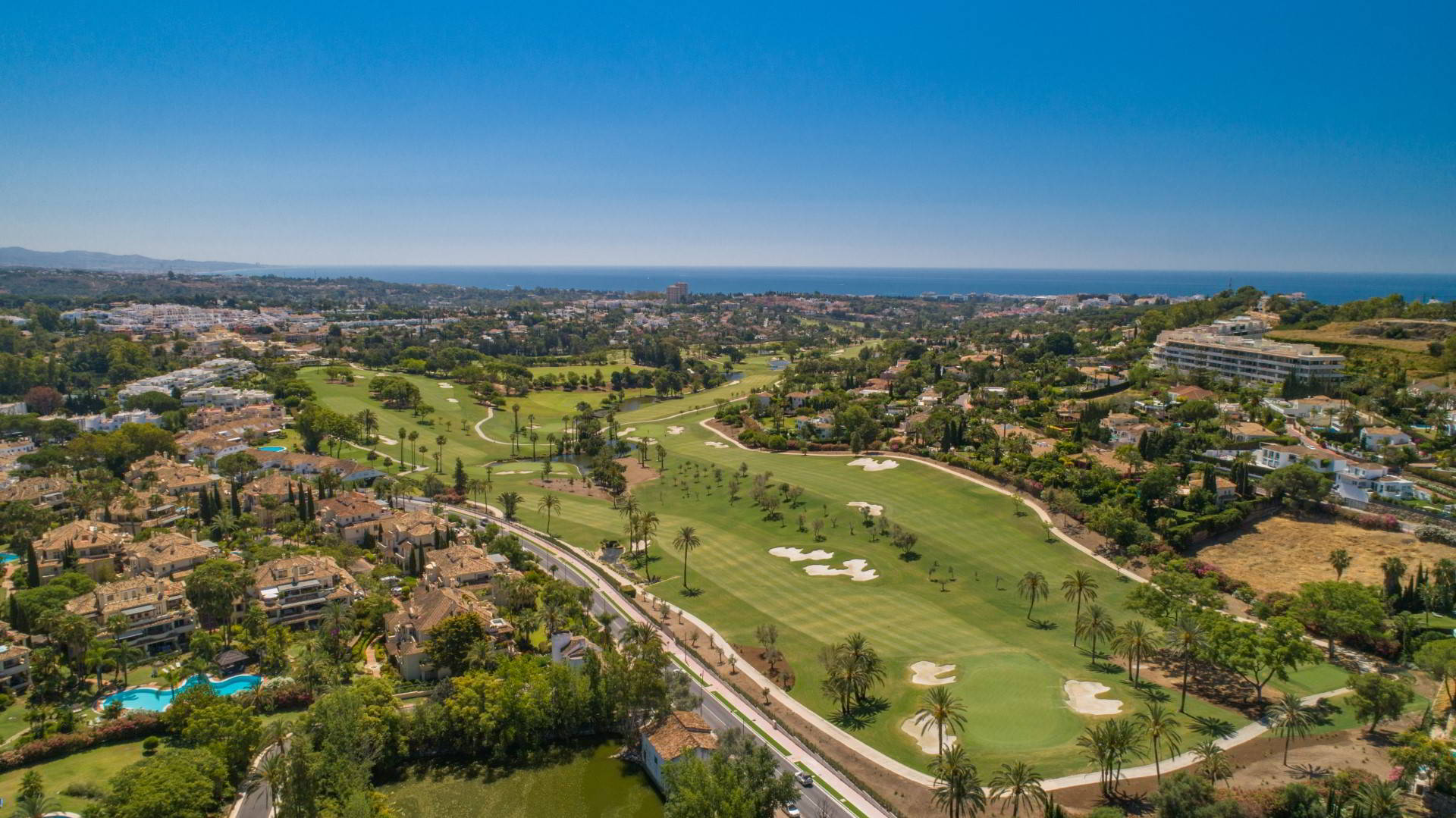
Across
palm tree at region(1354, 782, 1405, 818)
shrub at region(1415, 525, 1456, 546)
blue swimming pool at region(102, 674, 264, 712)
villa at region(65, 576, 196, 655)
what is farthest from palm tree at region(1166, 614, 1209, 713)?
villa at region(65, 576, 196, 655)

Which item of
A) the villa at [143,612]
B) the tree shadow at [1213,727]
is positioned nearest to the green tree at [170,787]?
the villa at [143,612]

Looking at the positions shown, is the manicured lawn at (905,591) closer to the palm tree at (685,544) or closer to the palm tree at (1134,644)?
the palm tree at (685,544)

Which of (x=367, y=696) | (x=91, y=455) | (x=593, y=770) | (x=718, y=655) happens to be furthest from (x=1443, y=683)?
(x=91, y=455)

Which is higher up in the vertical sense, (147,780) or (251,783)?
(147,780)

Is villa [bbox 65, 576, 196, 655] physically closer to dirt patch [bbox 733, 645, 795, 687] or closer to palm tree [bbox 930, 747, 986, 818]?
dirt patch [bbox 733, 645, 795, 687]

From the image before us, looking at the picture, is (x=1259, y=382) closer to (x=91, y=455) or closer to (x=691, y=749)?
(x=691, y=749)
